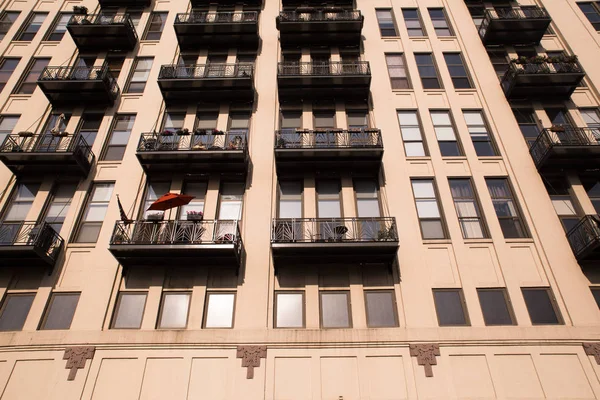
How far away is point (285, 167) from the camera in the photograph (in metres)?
18.4

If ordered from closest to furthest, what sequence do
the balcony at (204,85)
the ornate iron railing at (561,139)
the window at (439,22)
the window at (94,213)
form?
the window at (94,213) < the ornate iron railing at (561,139) < the balcony at (204,85) < the window at (439,22)

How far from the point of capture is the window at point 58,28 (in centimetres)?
2478

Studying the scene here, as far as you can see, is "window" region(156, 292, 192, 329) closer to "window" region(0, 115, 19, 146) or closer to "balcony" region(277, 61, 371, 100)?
"balcony" region(277, 61, 371, 100)

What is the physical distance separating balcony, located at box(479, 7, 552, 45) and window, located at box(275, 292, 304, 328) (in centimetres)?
1852

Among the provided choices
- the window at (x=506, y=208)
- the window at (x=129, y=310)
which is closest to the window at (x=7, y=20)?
the window at (x=129, y=310)

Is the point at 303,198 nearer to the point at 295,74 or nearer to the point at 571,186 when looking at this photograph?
the point at 295,74

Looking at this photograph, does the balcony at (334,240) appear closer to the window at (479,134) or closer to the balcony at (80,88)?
the window at (479,134)

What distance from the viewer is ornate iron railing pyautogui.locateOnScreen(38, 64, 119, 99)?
20438 mm

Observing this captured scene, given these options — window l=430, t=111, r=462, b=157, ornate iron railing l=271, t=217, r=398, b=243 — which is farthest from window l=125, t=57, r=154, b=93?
window l=430, t=111, r=462, b=157

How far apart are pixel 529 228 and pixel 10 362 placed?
19.9 m

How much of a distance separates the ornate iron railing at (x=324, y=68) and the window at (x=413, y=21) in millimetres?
4728

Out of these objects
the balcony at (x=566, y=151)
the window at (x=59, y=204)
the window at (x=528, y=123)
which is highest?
the window at (x=528, y=123)

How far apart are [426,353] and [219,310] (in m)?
7.49

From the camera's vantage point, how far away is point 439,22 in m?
24.8
